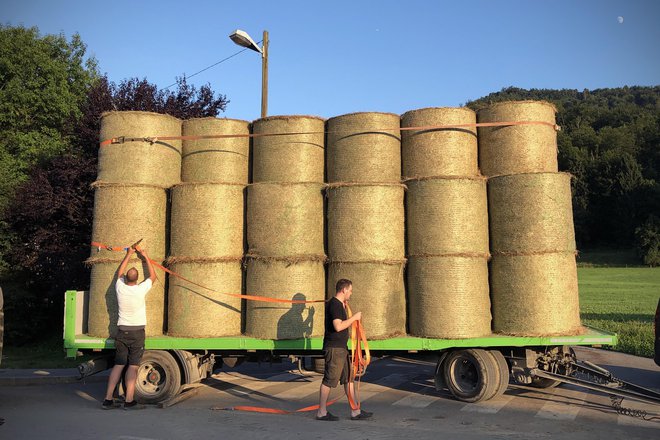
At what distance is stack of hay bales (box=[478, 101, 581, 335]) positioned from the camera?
7.25 meters

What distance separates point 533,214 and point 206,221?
4.37 meters

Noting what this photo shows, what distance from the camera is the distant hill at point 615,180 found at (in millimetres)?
65750

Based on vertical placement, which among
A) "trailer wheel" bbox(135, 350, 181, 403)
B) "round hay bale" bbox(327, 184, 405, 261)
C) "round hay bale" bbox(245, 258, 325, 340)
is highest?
"round hay bale" bbox(327, 184, 405, 261)

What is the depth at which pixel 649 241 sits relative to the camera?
56219mm

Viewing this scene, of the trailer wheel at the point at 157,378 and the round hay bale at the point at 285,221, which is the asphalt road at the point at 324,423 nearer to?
the trailer wheel at the point at 157,378

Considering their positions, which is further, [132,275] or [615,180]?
[615,180]

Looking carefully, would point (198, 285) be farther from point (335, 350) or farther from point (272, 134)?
point (272, 134)

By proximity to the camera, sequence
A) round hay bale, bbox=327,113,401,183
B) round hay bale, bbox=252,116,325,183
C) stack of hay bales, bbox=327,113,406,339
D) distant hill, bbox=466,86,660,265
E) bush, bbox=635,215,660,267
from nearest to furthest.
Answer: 1. stack of hay bales, bbox=327,113,406,339
2. round hay bale, bbox=327,113,401,183
3. round hay bale, bbox=252,116,325,183
4. bush, bbox=635,215,660,267
5. distant hill, bbox=466,86,660,265

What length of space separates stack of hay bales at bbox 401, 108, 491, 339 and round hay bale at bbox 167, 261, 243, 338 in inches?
96.7

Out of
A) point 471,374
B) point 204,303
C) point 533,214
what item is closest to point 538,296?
point 533,214

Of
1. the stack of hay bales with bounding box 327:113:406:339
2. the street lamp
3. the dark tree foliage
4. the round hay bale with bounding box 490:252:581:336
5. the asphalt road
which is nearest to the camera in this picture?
the asphalt road

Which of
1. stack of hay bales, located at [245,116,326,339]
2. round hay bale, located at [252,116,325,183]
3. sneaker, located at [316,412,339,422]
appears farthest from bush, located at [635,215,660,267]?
sneaker, located at [316,412,339,422]

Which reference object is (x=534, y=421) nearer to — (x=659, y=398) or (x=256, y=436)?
(x=659, y=398)

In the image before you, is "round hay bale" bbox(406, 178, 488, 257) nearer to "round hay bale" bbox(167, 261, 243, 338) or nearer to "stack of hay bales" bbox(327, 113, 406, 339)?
"stack of hay bales" bbox(327, 113, 406, 339)
